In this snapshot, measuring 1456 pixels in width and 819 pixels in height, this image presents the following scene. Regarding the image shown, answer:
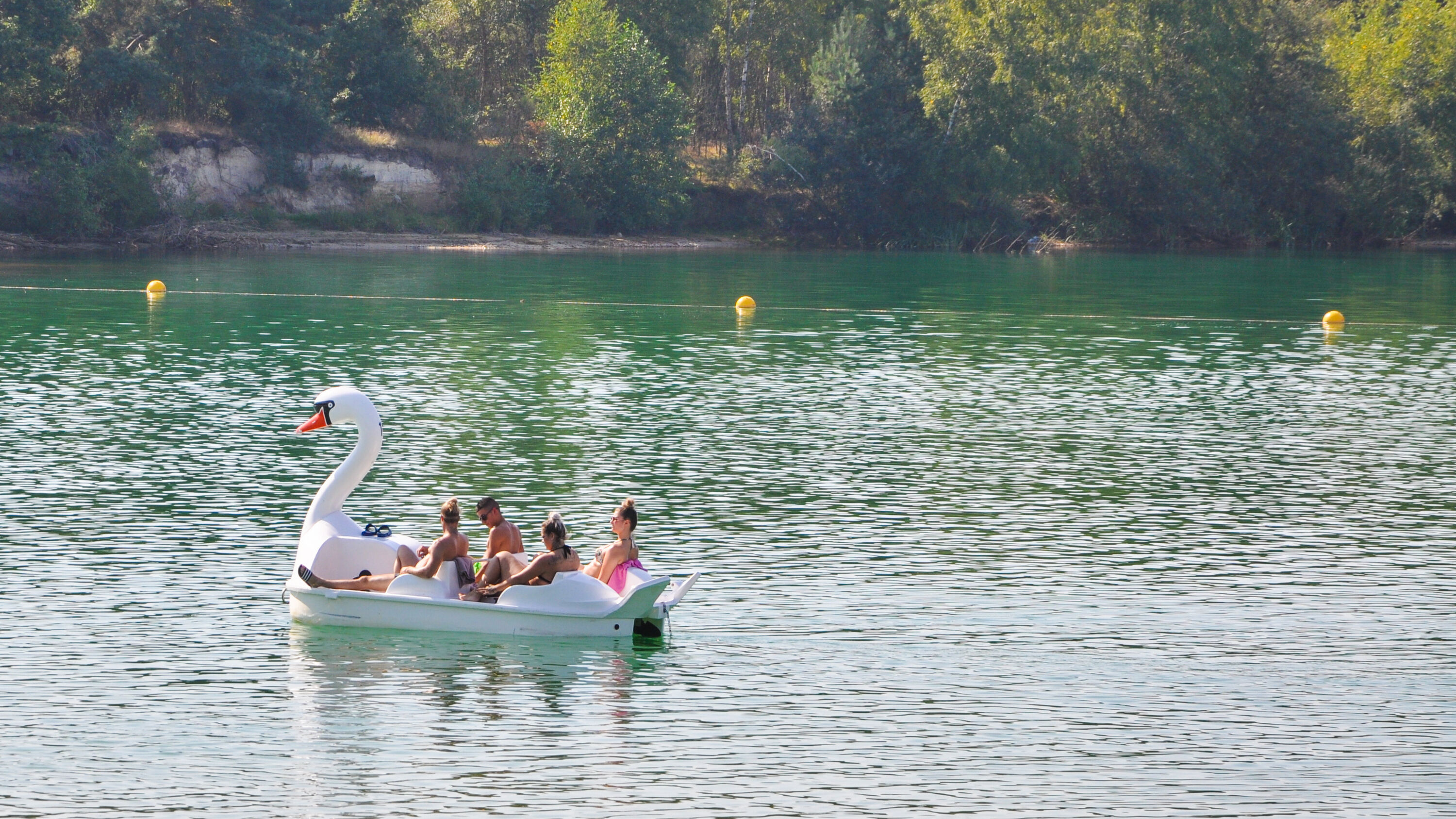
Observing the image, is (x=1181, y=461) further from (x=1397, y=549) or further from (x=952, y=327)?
(x=952, y=327)

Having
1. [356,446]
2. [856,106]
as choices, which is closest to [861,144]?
[856,106]

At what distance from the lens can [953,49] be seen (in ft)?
323

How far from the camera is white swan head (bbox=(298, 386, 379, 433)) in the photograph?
17000mm

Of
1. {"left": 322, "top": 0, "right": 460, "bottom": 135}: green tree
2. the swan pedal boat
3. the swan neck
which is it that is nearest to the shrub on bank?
{"left": 322, "top": 0, "right": 460, "bottom": 135}: green tree

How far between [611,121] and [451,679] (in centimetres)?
8203

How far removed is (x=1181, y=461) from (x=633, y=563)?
12579 millimetres

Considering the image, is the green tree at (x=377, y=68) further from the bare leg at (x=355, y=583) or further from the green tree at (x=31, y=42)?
the bare leg at (x=355, y=583)

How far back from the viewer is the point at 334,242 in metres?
87.7

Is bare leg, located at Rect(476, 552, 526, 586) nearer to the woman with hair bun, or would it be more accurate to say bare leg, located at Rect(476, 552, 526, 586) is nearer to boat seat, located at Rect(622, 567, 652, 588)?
Answer: the woman with hair bun

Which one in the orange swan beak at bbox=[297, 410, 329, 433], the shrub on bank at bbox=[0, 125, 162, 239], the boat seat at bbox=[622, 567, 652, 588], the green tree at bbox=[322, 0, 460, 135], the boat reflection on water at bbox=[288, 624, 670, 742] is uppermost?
the green tree at bbox=[322, 0, 460, 135]

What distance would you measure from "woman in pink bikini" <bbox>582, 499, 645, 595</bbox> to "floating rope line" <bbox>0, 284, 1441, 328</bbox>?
3700 cm

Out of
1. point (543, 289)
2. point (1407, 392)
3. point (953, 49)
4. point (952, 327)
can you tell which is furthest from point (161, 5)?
point (1407, 392)

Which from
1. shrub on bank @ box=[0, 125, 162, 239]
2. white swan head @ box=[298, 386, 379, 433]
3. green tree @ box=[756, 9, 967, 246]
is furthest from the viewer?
green tree @ box=[756, 9, 967, 246]

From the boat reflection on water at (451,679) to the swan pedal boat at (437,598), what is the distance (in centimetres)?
14
